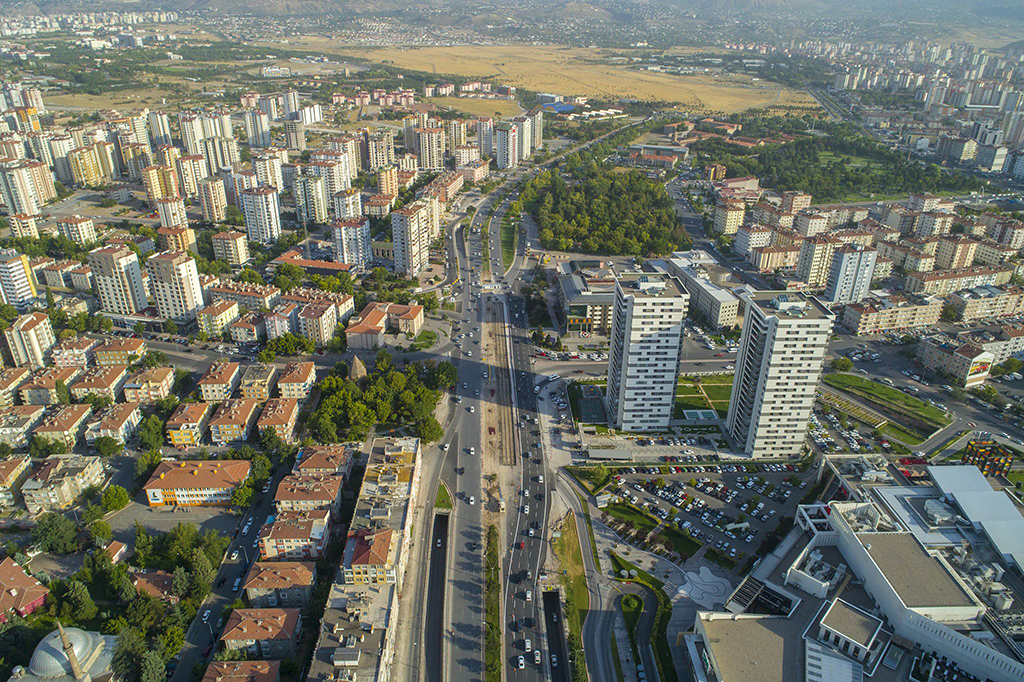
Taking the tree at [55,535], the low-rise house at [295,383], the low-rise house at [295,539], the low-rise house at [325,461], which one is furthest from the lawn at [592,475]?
the tree at [55,535]

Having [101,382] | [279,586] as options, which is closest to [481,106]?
[101,382]

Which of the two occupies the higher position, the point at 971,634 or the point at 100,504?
the point at 971,634

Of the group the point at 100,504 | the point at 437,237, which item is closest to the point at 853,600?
the point at 100,504

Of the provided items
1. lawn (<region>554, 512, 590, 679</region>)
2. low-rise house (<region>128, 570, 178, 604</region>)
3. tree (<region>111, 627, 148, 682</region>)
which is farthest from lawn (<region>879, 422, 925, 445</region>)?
tree (<region>111, 627, 148, 682</region>)

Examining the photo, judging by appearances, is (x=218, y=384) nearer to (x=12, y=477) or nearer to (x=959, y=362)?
(x=12, y=477)

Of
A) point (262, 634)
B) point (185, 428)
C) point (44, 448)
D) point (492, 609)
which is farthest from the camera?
point (185, 428)

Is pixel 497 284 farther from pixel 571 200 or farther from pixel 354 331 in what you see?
pixel 571 200
